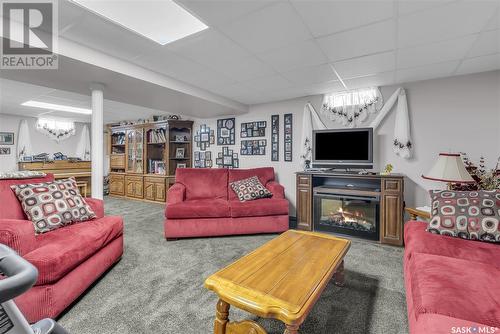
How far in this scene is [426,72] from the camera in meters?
2.99

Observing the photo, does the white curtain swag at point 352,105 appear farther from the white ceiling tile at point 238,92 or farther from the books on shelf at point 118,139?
the books on shelf at point 118,139

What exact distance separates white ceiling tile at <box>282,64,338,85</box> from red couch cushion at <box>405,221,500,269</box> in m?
2.05

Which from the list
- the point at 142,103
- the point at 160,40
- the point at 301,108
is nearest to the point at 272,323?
the point at 160,40

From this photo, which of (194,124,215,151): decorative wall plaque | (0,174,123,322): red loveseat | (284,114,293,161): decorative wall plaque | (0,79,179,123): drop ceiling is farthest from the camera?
(194,124,215,151): decorative wall plaque

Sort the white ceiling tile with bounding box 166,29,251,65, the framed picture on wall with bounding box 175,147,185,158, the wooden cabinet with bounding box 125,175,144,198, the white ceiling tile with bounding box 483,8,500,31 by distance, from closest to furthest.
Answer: the white ceiling tile with bounding box 483,8,500,31 → the white ceiling tile with bounding box 166,29,251,65 → the framed picture on wall with bounding box 175,147,185,158 → the wooden cabinet with bounding box 125,175,144,198

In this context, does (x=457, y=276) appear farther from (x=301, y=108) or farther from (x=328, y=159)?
(x=301, y=108)

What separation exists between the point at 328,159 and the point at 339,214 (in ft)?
2.82

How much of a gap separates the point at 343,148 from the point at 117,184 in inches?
225

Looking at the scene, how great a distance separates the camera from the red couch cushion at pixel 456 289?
3.39ft

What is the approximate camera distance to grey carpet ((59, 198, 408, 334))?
1546mm

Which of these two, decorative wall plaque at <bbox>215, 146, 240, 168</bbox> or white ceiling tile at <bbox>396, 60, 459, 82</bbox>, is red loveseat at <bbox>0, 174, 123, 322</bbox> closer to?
decorative wall plaque at <bbox>215, 146, 240, 168</bbox>

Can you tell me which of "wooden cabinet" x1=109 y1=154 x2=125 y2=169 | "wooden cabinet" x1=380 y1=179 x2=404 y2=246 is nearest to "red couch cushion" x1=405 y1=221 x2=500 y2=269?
"wooden cabinet" x1=380 y1=179 x2=404 y2=246

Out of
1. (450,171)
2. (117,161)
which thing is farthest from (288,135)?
(117,161)

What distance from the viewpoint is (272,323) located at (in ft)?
5.18
